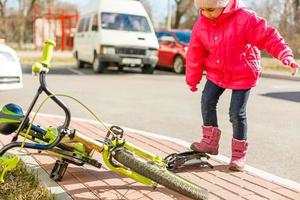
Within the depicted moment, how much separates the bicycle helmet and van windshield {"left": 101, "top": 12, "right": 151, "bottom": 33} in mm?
12094

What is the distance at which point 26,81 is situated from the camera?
42.9 ft

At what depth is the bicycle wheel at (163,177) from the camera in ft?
11.4

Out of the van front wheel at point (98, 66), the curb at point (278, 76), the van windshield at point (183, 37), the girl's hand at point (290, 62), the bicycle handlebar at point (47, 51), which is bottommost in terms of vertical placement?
the curb at point (278, 76)

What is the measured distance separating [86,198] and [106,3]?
13149 millimetres

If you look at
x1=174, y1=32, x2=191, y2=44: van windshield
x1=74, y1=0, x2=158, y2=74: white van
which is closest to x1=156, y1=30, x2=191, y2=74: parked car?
x1=174, y1=32, x2=191, y2=44: van windshield

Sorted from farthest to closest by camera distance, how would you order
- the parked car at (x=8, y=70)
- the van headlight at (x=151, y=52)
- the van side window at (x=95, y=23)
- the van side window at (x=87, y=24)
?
the van side window at (x=87, y=24)
the van side window at (x=95, y=23)
the van headlight at (x=151, y=52)
the parked car at (x=8, y=70)

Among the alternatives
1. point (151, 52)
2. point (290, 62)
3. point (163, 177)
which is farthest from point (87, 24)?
point (163, 177)

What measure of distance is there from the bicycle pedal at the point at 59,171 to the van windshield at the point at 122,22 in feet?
39.0

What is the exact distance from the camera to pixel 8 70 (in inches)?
340

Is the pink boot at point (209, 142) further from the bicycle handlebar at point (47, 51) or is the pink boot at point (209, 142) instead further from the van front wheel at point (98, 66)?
the van front wheel at point (98, 66)

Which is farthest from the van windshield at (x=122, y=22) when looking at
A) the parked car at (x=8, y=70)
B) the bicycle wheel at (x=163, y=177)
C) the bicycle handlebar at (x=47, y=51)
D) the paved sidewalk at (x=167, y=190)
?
the bicycle wheel at (x=163, y=177)

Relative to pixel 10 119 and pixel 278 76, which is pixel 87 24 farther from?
pixel 10 119

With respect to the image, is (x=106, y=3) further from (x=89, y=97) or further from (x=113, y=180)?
(x=113, y=180)

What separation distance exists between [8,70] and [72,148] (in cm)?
510
